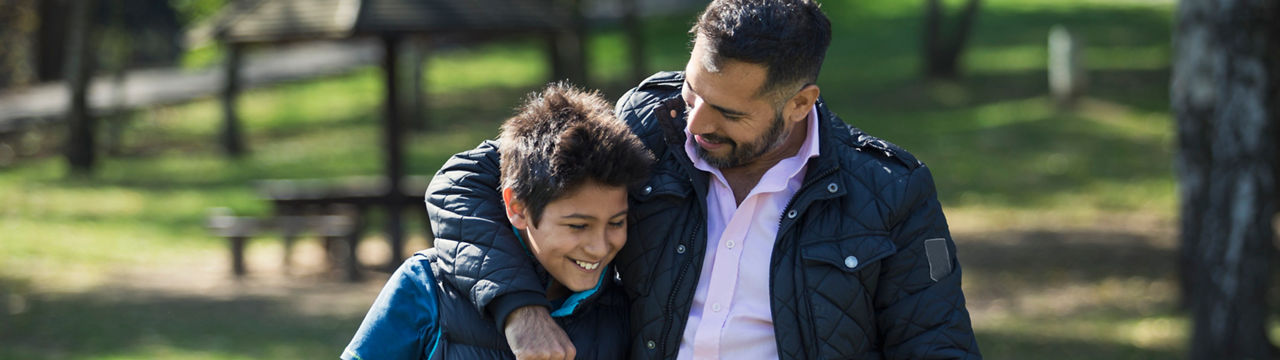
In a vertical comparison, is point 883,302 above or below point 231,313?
above

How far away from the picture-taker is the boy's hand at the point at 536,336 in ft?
8.77

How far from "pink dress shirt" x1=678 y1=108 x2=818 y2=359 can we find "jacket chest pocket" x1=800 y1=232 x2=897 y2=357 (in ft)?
0.32

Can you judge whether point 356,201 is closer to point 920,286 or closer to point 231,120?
point 231,120

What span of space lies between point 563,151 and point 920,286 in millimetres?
756

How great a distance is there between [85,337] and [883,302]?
26.3 ft

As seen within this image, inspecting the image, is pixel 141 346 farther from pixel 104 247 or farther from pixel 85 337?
pixel 104 247

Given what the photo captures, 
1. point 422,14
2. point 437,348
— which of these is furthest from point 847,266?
point 422,14

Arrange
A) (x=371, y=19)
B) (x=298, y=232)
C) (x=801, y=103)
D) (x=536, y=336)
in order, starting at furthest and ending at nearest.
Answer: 1. (x=298, y=232)
2. (x=371, y=19)
3. (x=801, y=103)
4. (x=536, y=336)

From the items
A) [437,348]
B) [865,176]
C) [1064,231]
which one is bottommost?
[1064,231]

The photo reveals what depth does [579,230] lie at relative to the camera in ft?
9.21

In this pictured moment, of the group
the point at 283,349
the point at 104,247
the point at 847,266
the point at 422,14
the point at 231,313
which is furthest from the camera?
the point at 104,247

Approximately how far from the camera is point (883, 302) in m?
2.83

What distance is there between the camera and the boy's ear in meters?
2.83

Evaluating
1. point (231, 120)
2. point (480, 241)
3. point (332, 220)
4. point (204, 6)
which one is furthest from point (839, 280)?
point (204, 6)
